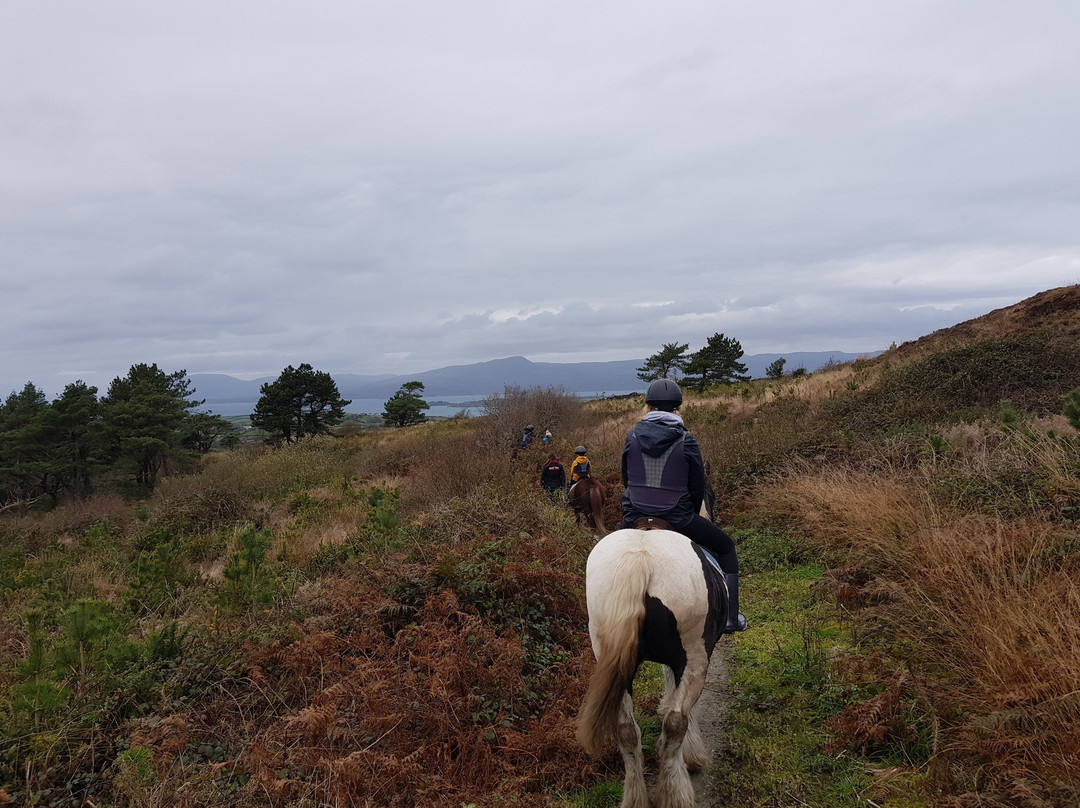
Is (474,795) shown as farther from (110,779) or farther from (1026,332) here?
(1026,332)

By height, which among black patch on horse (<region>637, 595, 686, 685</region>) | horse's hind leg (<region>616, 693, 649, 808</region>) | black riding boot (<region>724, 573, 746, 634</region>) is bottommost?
horse's hind leg (<region>616, 693, 649, 808</region>)

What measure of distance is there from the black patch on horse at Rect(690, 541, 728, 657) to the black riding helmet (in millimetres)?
1162

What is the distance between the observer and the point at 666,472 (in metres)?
Result: 3.97

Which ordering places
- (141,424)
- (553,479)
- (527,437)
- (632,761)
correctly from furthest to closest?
1. (141,424)
2. (527,437)
3. (553,479)
4. (632,761)

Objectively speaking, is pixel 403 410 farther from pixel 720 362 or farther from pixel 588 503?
pixel 588 503

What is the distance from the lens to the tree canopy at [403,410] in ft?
171

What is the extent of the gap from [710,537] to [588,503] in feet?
22.5

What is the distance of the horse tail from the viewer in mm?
3100

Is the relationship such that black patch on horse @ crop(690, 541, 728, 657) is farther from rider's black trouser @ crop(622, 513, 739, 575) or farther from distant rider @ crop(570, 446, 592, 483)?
distant rider @ crop(570, 446, 592, 483)

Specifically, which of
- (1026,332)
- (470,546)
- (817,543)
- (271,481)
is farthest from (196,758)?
(1026,332)

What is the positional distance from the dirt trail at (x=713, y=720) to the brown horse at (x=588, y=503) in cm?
507

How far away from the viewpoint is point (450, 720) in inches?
162

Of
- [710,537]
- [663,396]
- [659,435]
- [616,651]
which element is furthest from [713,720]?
[663,396]

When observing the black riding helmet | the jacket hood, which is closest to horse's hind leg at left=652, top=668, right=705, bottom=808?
the jacket hood
